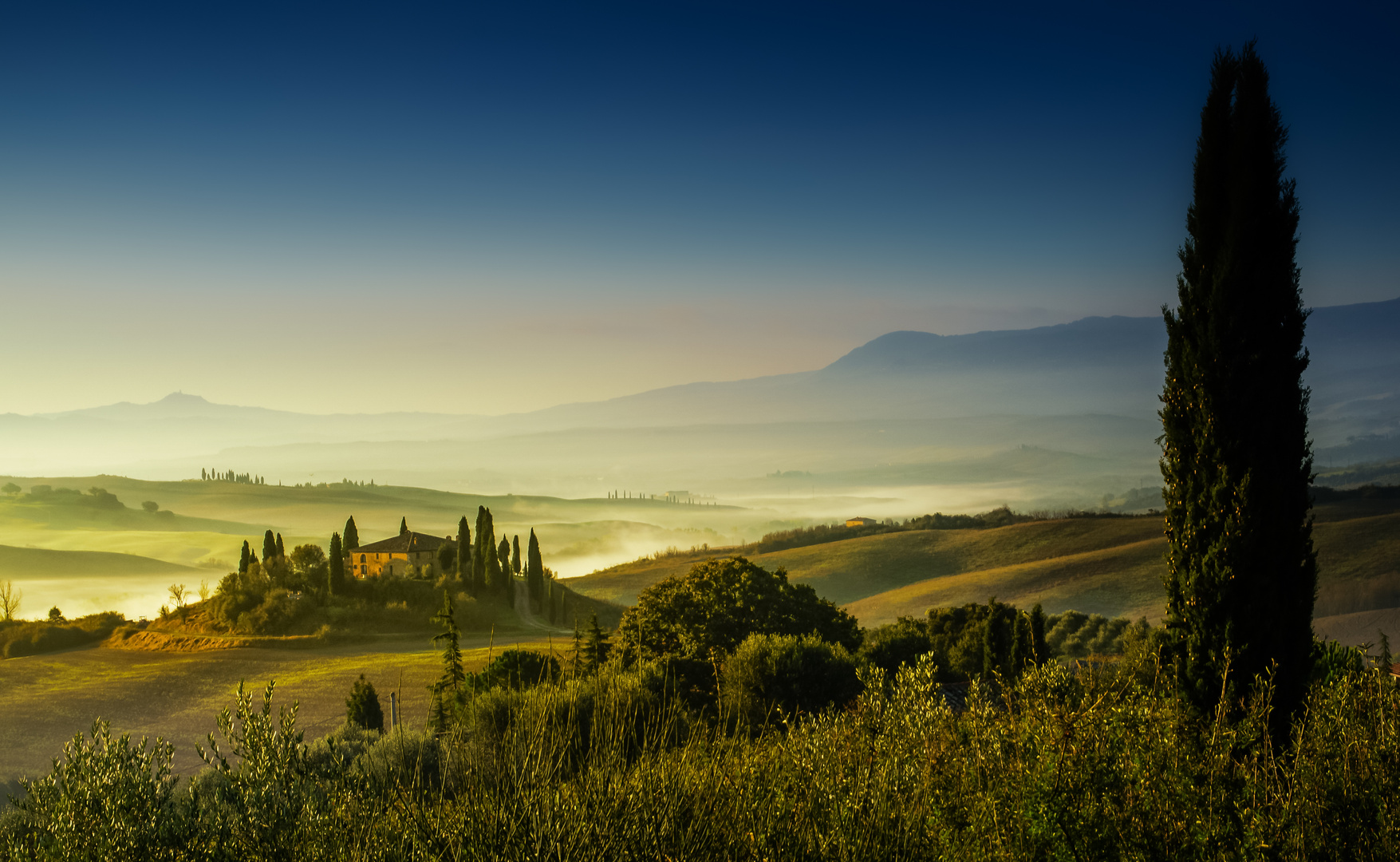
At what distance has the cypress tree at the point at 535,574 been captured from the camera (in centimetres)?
4625

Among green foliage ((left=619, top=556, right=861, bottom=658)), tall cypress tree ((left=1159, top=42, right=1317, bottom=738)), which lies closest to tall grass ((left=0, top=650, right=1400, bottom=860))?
tall cypress tree ((left=1159, top=42, right=1317, bottom=738))

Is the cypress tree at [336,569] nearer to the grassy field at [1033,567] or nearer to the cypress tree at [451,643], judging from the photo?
the grassy field at [1033,567]

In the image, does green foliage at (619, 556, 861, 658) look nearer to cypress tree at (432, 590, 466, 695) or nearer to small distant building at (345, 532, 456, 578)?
cypress tree at (432, 590, 466, 695)

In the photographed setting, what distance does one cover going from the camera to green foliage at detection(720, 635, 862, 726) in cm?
1908

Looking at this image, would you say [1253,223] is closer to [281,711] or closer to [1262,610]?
[1262,610]

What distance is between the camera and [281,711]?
15.9 feet

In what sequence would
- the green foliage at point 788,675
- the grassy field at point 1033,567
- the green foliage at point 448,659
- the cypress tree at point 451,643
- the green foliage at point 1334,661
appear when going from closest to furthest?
the green foliage at point 1334,661 → the green foliage at point 448,659 → the cypress tree at point 451,643 → the green foliage at point 788,675 → the grassy field at point 1033,567

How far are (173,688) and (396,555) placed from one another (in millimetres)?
16344

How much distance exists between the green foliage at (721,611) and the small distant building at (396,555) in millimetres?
23038

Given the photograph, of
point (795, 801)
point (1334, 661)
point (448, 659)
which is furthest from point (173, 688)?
point (1334, 661)

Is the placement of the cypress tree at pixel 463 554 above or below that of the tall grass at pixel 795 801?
below

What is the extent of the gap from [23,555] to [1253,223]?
37.2m

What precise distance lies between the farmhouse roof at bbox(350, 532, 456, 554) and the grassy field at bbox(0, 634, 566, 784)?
8726 mm

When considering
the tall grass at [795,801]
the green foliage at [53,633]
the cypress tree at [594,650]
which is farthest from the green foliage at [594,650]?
the green foliage at [53,633]
